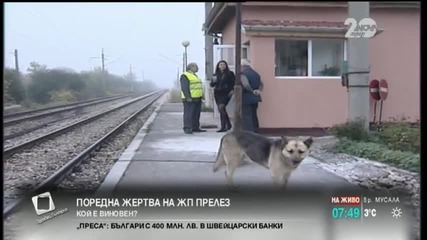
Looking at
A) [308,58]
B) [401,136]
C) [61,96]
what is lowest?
[401,136]

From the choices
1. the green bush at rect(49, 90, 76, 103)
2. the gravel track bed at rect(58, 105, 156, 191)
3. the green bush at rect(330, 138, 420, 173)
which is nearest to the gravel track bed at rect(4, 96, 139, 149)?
the gravel track bed at rect(58, 105, 156, 191)

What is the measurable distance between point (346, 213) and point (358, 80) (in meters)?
0.67

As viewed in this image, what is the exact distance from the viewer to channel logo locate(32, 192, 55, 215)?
7.67ft

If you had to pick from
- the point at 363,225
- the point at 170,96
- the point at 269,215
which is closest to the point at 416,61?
the point at 363,225

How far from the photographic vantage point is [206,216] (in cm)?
A: 234

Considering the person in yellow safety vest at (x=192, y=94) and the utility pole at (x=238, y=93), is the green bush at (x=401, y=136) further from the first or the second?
the person in yellow safety vest at (x=192, y=94)

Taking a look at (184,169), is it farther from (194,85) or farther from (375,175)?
(375,175)

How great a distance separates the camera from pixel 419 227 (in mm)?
2420

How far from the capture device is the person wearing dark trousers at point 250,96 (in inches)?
100

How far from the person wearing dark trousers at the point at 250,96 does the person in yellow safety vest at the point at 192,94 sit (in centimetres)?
23

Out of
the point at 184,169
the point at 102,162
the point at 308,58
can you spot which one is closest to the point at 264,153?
the point at 184,169

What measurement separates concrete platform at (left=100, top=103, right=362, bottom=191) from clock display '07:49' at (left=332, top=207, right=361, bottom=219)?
9 centimetres

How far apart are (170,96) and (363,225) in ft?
3.52

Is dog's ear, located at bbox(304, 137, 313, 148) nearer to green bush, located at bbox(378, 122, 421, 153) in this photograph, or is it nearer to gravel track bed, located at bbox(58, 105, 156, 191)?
green bush, located at bbox(378, 122, 421, 153)
